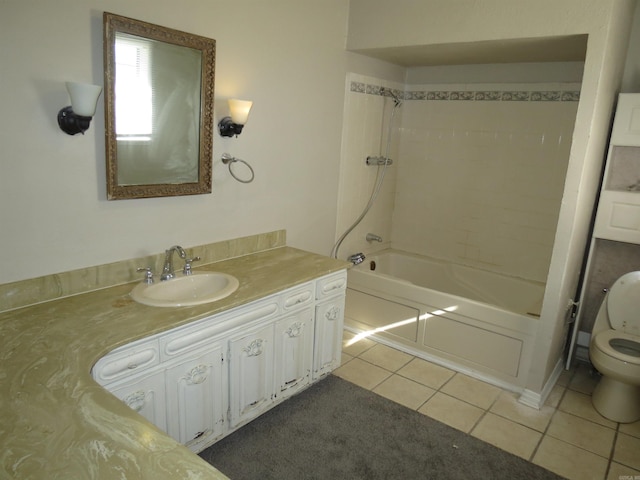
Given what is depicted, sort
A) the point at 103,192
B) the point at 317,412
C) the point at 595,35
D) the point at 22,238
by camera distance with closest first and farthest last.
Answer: the point at 22,238 < the point at 103,192 < the point at 595,35 < the point at 317,412

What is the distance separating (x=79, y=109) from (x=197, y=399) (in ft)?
4.11

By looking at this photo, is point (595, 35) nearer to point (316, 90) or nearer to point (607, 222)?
point (607, 222)

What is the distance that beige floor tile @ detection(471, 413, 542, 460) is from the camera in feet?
7.70

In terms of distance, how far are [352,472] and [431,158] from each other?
2.62 metres

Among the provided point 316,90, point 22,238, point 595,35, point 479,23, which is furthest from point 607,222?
point 22,238

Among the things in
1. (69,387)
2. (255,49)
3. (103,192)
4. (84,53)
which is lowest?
(69,387)

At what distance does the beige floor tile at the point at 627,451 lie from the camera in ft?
7.54

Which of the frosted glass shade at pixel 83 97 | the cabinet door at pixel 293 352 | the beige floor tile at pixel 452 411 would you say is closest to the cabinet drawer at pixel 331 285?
the cabinet door at pixel 293 352

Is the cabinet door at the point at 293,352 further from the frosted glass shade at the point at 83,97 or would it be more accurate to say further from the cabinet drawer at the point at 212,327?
the frosted glass shade at the point at 83,97

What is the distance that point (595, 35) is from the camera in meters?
2.30

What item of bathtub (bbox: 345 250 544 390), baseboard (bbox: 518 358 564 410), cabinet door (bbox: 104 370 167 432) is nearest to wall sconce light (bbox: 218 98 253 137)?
cabinet door (bbox: 104 370 167 432)

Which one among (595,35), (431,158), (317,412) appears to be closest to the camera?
(595,35)

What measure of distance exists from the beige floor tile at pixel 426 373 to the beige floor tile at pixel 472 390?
0.16 ft

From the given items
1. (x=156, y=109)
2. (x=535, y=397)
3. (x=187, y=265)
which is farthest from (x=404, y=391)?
(x=156, y=109)
